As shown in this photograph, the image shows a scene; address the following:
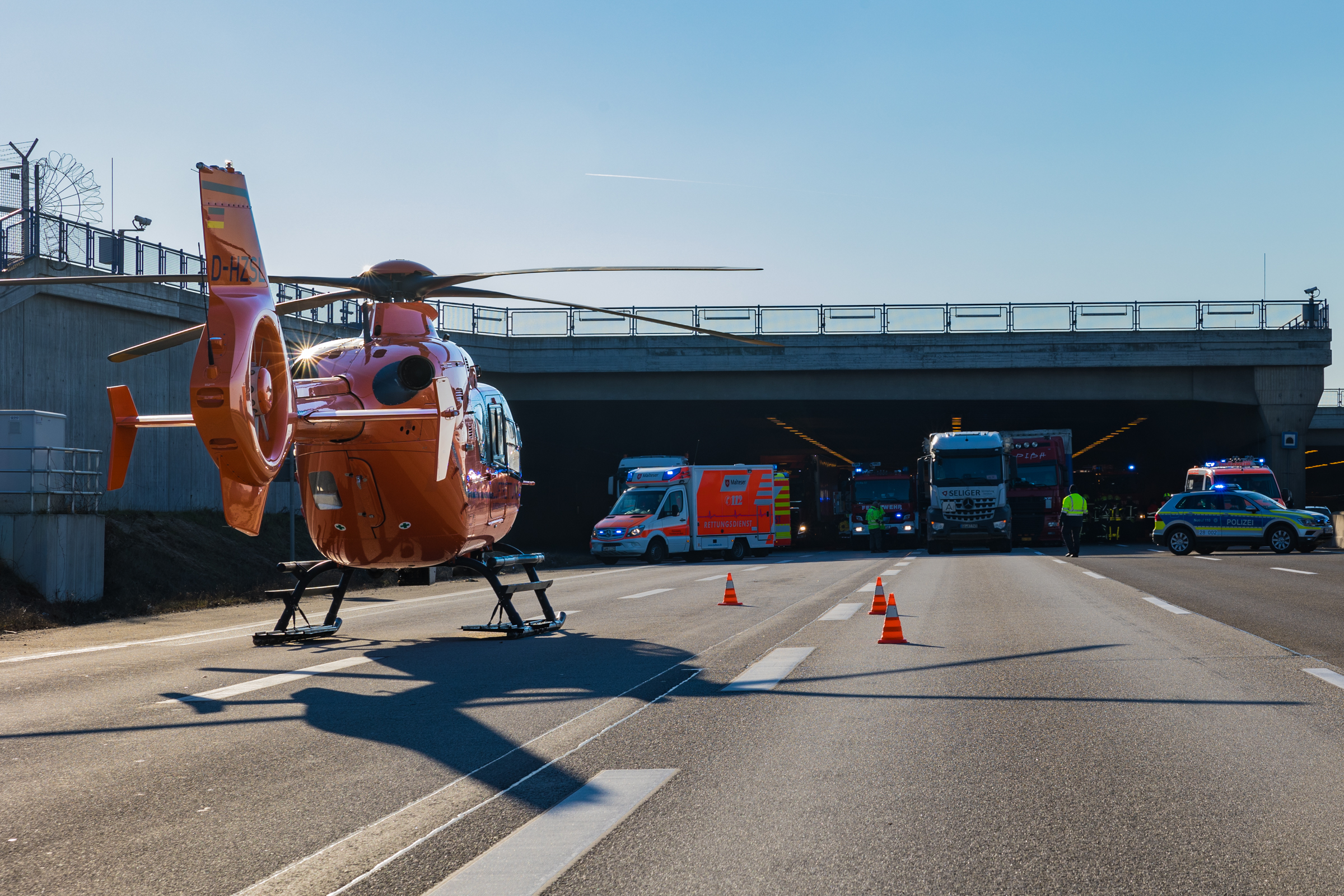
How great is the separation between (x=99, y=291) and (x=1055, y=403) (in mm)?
33025

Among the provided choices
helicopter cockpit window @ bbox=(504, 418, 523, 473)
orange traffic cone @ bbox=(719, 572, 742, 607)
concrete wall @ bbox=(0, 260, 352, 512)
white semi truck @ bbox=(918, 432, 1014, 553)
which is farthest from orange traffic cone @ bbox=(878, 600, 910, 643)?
white semi truck @ bbox=(918, 432, 1014, 553)

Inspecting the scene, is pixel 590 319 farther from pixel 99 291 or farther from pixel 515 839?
pixel 515 839

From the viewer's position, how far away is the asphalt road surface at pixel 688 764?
4.14 metres

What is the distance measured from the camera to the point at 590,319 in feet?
139

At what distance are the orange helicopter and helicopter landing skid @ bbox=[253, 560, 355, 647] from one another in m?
0.02

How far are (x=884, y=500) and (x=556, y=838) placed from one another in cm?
4252

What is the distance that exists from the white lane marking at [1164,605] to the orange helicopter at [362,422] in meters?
6.67

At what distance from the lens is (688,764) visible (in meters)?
5.87

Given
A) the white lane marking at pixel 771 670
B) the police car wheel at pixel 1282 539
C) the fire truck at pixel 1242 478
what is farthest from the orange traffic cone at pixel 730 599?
the fire truck at pixel 1242 478

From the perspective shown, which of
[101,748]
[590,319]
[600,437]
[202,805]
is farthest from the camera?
[600,437]

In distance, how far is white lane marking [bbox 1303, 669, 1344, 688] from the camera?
27.0 feet

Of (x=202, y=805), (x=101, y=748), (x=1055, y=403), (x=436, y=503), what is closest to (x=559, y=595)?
(x=436, y=503)

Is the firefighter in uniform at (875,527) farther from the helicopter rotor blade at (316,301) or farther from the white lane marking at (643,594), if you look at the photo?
the helicopter rotor blade at (316,301)

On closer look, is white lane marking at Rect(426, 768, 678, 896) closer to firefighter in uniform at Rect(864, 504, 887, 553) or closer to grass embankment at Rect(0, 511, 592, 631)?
grass embankment at Rect(0, 511, 592, 631)
